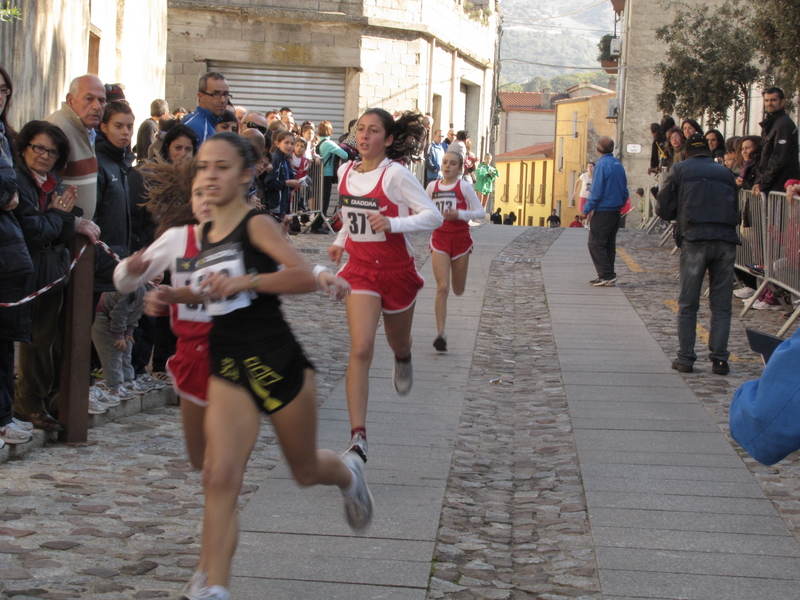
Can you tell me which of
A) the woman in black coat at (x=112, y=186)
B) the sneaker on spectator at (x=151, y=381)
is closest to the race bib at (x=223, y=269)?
the woman in black coat at (x=112, y=186)

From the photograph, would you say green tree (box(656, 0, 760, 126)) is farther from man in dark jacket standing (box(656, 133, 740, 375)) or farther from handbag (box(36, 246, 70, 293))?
handbag (box(36, 246, 70, 293))

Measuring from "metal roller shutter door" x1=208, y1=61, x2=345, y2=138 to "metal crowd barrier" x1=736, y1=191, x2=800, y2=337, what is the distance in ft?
53.4

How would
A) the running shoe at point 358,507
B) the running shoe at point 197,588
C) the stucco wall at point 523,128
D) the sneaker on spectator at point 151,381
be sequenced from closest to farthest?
the running shoe at point 197,588, the running shoe at point 358,507, the sneaker on spectator at point 151,381, the stucco wall at point 523,128

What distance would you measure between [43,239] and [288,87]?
884 inches

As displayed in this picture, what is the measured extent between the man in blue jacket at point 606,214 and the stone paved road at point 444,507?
534 cm

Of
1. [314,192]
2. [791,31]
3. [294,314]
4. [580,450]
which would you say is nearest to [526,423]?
[580,450]

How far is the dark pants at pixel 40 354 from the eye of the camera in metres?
5.93

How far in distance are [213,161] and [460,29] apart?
29.0 meters

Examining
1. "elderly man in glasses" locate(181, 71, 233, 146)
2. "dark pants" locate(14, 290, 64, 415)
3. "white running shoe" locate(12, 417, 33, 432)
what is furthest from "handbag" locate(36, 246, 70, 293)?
"elderly man in glasses" locate(181, 71, 233, 146)

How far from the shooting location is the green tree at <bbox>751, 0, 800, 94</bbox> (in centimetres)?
1291

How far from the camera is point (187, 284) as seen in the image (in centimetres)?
377

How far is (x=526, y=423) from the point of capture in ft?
23.4

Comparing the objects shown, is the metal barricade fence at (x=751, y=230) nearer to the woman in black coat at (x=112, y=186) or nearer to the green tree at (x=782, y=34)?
the green tree at (x=782, y=34)

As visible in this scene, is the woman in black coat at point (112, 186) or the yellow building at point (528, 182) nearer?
the woman in black coat at point (112, 186)
